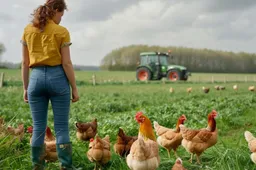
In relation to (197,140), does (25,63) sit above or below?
above

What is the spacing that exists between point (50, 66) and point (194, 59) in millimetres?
61631

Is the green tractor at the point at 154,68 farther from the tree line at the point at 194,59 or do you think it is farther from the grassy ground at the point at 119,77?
the tree line at the point at 194,59

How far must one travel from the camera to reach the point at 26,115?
9.63m

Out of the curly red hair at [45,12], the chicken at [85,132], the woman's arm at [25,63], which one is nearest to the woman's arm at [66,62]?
the curly red hair at [45,12]

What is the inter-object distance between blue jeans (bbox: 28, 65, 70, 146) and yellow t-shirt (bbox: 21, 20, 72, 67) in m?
0.08

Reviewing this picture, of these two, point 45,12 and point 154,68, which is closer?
point 45,12

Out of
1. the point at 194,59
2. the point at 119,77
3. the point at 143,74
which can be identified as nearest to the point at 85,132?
the point at 143,74

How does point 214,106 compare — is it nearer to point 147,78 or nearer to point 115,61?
point 147,78

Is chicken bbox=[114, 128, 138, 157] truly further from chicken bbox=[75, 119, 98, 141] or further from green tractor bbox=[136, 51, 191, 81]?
green tractor bbox=[136, 51, 191, 81]

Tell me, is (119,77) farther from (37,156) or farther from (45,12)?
(45,12)

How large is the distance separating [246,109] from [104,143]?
774 centimetres

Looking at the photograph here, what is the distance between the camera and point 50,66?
12.0 feet

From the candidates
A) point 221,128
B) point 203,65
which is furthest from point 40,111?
point 203,65

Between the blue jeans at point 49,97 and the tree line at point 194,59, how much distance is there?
55.0 metres
